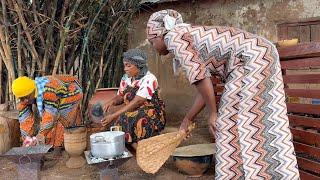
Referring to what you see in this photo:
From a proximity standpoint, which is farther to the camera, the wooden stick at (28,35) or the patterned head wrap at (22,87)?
the wooden stick at (28,35)

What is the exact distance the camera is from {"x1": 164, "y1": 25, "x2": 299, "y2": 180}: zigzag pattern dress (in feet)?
7.98

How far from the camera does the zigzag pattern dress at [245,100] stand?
2.43m

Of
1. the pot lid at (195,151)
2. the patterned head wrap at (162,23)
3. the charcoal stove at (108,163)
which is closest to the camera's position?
the patterned head wrap at (162,23)

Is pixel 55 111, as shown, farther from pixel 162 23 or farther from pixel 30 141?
pixel 162 23

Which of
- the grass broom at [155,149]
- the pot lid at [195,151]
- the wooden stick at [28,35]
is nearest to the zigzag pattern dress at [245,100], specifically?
the grass broom at [155,149]

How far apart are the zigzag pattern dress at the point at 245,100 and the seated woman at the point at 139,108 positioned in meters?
1.64

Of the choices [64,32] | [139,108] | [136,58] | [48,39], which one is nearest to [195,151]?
[139,108]

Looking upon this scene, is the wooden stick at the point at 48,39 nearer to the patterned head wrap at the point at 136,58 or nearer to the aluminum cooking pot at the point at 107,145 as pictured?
the patterned head wrap at the point at 136,58

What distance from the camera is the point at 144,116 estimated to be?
4.20 meters

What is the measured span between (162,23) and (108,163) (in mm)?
1421

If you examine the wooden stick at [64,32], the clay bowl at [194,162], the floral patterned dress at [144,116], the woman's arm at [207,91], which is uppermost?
the wooden stick at [64,32]

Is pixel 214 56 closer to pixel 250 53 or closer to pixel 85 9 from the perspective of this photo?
pixel 250 53

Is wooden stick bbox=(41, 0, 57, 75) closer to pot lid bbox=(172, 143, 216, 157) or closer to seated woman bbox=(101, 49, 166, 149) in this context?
seated woman bbox=(101, 49, 166, 149)

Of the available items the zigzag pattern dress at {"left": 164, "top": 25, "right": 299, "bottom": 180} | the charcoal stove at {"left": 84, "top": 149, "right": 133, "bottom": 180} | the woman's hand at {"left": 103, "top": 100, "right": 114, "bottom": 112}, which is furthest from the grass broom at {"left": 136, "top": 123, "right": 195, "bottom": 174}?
the woman's hand at {"left": 103, "top": 100, "right": 114, "bottom": 112}
